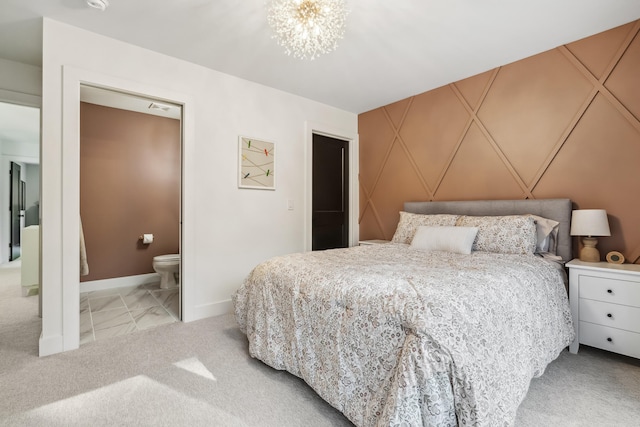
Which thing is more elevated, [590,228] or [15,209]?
[15,209]

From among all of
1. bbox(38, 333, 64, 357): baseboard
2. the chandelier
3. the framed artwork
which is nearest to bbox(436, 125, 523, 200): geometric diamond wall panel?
the chandelier

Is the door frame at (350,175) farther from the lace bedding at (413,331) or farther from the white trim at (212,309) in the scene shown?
the lace bedding at (413,331)

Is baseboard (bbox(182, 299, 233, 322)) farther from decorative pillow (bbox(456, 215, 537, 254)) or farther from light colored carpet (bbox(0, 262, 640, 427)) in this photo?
decorative pillow (bbox(456, 215, 537, 254))

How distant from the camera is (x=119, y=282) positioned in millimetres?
3945

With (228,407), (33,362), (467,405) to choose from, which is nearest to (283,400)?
(228,407)

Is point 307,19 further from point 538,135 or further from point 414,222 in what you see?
point 538,135

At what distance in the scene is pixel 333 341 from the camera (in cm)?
147

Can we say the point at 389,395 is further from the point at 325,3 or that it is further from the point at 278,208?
the point at 278,208

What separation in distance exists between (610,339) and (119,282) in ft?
16.9

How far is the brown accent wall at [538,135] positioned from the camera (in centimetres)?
225

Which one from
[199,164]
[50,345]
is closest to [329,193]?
[199,164]

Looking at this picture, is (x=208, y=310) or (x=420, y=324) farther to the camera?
(x=208, y=310)

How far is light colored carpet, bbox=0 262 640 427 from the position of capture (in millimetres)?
1472

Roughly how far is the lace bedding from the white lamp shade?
1.27ft
